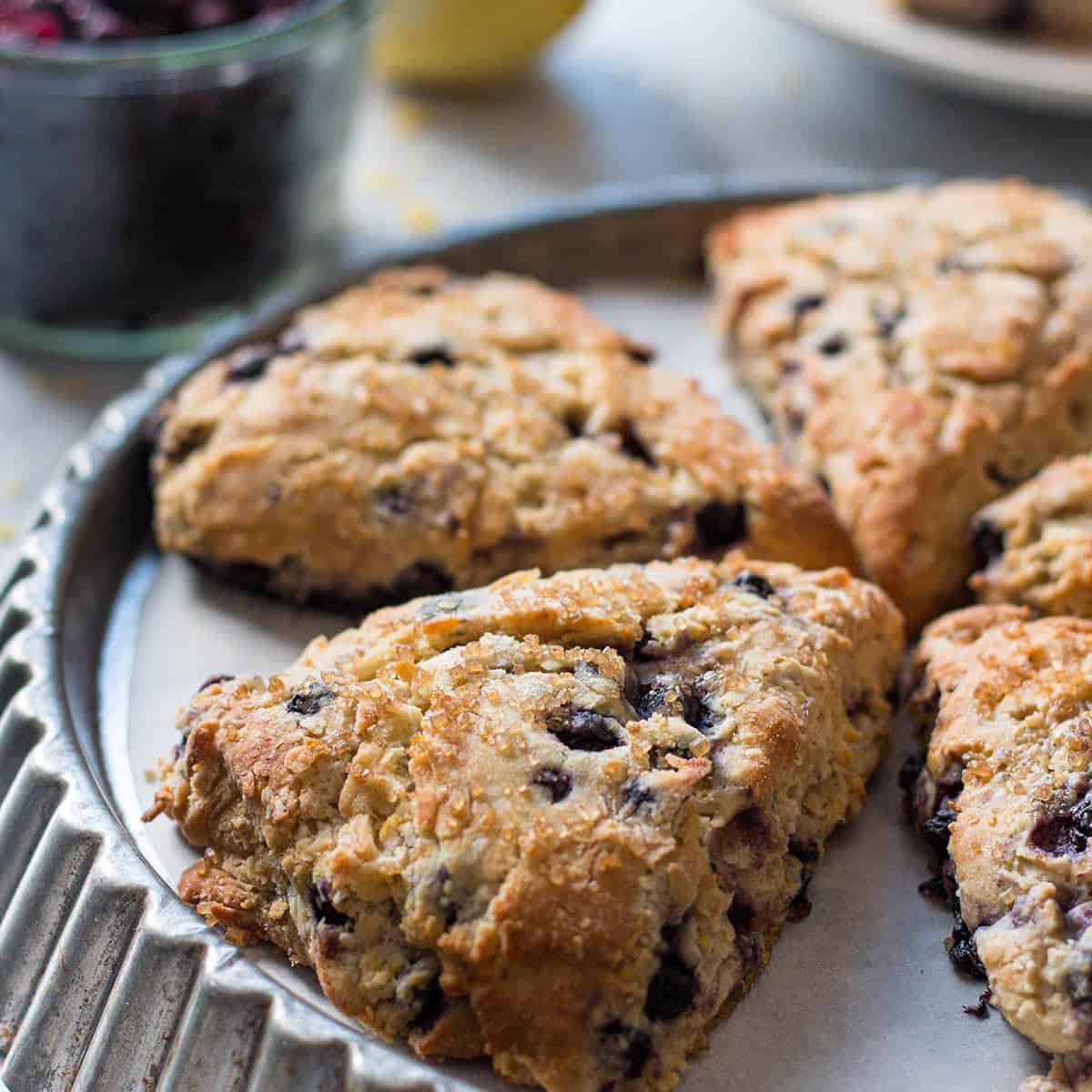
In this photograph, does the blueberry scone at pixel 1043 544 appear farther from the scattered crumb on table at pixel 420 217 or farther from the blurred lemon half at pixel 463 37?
the blurred lemon half at pixel 463 37

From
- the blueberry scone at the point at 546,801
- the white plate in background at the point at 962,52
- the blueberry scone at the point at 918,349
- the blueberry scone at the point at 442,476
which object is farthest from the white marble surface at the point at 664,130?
the blueberry scone at the point at 546,801

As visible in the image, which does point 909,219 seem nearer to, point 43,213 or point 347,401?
point 347,401

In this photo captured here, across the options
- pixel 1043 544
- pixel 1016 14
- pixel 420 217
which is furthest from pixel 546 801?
pixel 1016 14

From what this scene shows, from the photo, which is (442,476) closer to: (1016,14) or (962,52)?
(962,52)

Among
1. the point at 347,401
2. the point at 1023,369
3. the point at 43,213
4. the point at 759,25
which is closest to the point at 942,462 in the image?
the point at 1023,369

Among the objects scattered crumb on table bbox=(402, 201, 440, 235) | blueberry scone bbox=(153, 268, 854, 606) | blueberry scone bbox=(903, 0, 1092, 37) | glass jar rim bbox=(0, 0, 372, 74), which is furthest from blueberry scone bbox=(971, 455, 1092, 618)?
Answer: scattered crumb on table bbox=(402, 201, 440, 235)

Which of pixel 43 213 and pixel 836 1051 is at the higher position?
pixel 43 213
